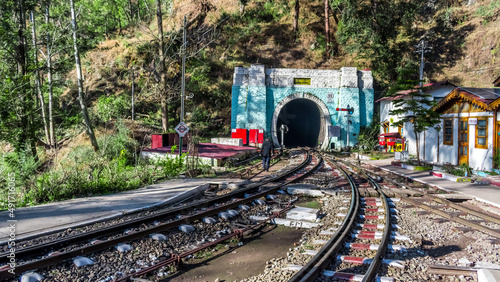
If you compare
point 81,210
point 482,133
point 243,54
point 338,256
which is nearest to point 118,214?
point 81,210

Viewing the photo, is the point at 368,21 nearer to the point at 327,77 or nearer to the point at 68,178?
the point at 327,77

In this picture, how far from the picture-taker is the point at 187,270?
4.66 metres

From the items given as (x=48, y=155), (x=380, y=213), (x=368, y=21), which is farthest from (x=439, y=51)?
(x=48, y=155)

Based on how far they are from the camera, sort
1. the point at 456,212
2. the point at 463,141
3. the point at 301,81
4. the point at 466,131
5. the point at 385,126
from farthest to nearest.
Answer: the point at 301,81 < the point at 385,126 < the point at 463,141 < the point at 466,131 < the point at 456,212

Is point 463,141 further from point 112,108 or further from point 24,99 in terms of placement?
point 112,108

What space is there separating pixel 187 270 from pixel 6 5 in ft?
55.2

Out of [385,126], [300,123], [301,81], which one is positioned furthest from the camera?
[300,123]

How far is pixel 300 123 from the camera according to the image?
128 ft

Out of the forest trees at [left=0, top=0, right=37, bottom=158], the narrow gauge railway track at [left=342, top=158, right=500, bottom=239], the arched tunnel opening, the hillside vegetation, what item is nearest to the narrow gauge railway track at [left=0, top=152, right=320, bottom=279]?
the narrow gauge railway track at [left=342, top=158, right=500, bottom=239]

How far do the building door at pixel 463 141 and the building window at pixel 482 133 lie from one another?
818 mm

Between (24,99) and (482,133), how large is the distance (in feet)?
68.6

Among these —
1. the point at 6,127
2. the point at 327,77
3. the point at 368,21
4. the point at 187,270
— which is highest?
the point at 368,21

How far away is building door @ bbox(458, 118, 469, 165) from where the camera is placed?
15.9 m

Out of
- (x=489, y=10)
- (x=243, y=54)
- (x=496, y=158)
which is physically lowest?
(x=496, y=158)
